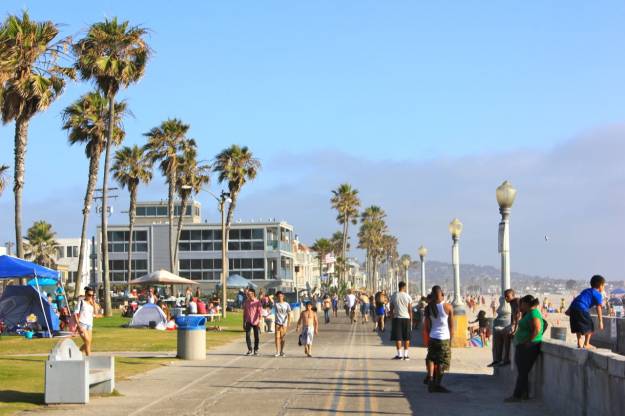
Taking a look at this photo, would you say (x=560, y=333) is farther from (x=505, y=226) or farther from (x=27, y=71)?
(x=27, y=71)

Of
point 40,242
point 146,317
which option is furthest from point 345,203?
point 146,317

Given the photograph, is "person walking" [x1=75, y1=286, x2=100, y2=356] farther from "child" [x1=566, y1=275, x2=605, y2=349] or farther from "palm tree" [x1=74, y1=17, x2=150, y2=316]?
"palm tree" [x1=74, y1=17, x2=150, y2=316]

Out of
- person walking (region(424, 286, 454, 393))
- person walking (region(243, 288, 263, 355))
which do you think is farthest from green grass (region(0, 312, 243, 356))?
person walking (region(424, 286, 454, 393))

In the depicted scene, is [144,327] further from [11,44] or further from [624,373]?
[624,373]

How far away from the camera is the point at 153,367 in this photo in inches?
837

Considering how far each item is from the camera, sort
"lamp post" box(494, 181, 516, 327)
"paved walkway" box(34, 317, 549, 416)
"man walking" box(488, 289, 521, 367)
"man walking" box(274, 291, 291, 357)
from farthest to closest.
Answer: "man walking" box(274, 291, 291, 357) < "lamp post" box(494, 181, 516, 327) < "man walking" box(488, 289, 521, 367) < "paved walkway" box(34, 317, 549, 416)

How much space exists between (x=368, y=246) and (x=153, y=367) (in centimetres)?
12579

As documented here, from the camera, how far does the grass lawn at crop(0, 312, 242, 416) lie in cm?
1513

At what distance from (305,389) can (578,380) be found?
5.91 meters

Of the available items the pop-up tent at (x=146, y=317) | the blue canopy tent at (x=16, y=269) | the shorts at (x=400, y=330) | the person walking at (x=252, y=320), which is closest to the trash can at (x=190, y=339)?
the person walking at (x=252, y=320)

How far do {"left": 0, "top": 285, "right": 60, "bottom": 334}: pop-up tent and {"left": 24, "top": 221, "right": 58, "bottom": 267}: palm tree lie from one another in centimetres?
6579

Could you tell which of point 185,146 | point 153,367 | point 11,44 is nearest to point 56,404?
point 153,367

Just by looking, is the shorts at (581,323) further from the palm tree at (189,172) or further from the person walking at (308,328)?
the palm tree at (189,172)

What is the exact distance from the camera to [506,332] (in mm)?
17516
